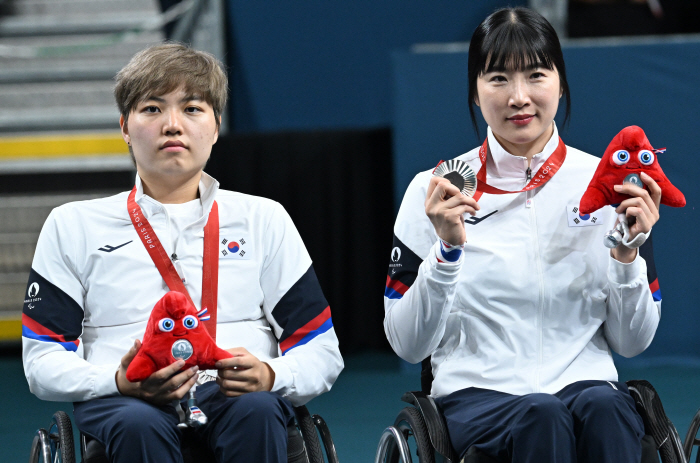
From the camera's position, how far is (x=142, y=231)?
205 centimetres

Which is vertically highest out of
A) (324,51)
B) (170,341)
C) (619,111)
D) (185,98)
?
(324,51)

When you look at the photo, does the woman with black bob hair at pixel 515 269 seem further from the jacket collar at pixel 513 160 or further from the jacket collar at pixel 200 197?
the jacket collar at pixel 200 197

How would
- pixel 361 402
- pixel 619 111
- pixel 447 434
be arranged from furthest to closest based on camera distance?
pixel 619 111
pixel 361 402
pixel 447 434

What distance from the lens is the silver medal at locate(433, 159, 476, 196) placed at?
189 cm

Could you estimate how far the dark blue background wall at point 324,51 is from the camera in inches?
224

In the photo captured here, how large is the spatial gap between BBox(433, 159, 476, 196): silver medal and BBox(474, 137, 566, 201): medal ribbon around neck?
0.59 feet

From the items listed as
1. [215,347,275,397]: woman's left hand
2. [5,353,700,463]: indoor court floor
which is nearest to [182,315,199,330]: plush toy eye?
[215,347,275,397]: woman's left hand

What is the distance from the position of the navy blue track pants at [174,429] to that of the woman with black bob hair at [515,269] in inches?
15.8

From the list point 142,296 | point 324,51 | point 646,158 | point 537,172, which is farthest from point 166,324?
point 324,51

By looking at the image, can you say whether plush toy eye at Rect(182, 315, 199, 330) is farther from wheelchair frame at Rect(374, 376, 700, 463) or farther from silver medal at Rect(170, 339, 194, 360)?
wheelchair frame at Rect(374, 376, 700, 463)

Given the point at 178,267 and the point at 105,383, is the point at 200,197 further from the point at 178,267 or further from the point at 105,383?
the point at 105,383

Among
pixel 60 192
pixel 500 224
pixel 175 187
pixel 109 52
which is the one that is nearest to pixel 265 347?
pixel 175 187

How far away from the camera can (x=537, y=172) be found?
6.79 feet

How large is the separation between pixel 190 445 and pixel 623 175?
1144 millimetres
